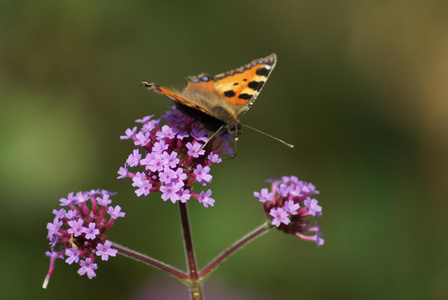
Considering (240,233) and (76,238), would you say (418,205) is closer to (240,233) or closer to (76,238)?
(240,233)

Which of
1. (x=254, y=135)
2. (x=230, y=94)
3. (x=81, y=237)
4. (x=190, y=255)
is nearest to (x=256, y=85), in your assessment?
(x=230, y=94)

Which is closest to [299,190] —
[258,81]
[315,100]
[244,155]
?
[258,81]

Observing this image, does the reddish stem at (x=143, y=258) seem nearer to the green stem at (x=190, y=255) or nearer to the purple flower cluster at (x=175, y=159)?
the green stem at (x=190, y=255)

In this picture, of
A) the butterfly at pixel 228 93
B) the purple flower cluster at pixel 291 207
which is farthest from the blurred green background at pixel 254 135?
the purple flower cluster at pixel 291 207

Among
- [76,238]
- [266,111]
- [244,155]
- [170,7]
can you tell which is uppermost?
[170,7]

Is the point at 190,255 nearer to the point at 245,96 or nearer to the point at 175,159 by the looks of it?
the point at 175,159
